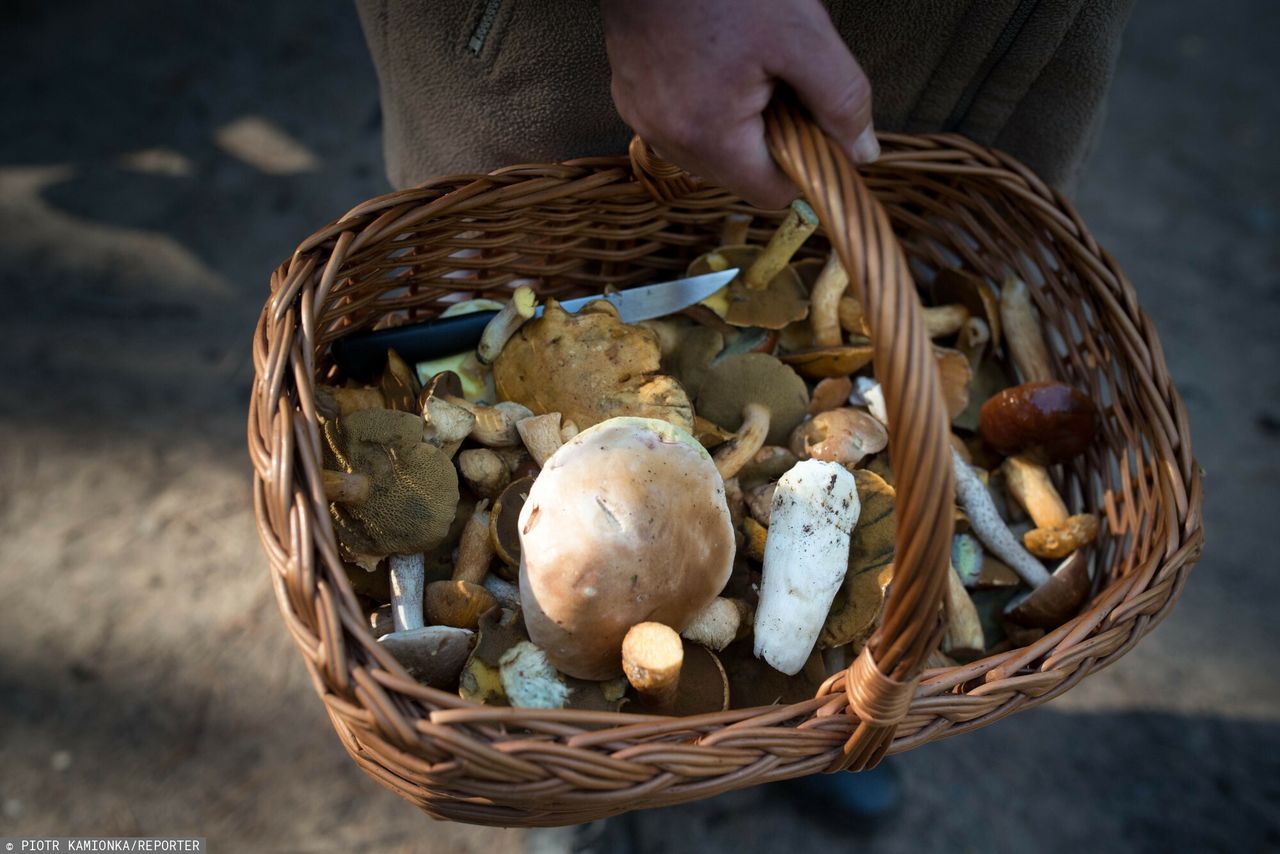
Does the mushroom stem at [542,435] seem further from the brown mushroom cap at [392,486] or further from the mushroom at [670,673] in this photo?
the mushroom at [670,673]

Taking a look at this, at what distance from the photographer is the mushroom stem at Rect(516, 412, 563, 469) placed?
122 centimetres

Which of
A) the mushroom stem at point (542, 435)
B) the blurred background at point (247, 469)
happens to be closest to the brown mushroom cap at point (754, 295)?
the mushroom stem at point (542, 435)

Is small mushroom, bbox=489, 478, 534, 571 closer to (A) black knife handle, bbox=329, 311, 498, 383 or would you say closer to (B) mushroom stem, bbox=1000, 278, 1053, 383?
(A) black knife handle, bbox=329, 311, 498, 383

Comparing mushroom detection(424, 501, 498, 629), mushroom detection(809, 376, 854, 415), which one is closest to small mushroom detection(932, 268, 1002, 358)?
mushroom detection(809, 376, 854, 415)

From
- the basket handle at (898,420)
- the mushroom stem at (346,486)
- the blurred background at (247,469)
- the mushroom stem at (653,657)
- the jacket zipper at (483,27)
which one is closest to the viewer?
the basket handle at (898,420)

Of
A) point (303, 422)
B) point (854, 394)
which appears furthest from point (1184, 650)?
point (303, 422)

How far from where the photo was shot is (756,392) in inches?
53.6

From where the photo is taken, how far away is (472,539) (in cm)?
121

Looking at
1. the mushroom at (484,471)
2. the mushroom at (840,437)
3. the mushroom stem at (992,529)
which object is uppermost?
the mushroom at (840,437)

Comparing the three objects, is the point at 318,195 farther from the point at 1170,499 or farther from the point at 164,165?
the point at 1170,499

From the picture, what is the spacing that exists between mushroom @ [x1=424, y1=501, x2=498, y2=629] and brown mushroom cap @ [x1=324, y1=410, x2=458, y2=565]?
5cm

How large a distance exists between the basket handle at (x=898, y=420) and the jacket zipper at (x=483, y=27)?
631mm

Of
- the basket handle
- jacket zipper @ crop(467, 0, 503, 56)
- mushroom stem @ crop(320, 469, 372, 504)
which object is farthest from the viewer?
jacket zipper @ crop(467, 0, 503, 56)

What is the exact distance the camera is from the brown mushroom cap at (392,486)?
3.72ft
